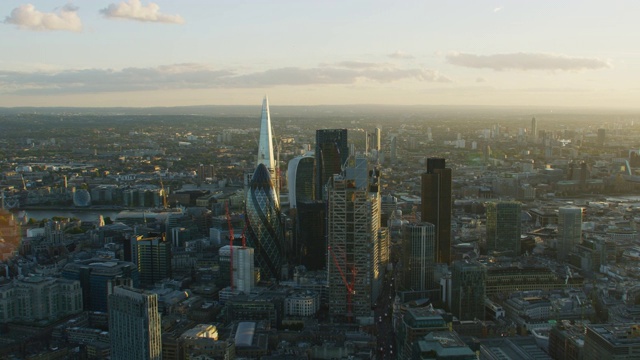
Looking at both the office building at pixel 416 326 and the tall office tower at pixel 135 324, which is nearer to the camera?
the tall office tower at pixel 135 324

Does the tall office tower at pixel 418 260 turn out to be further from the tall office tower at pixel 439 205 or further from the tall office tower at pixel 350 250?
the tall office tower at pixel 439 205

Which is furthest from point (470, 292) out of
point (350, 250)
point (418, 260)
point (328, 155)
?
point (328, 155)

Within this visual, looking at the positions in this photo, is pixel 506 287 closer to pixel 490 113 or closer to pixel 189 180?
pixel 189 180

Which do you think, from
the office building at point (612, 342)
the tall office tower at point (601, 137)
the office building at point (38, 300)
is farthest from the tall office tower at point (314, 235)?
the tall office tower at point (601, 137)

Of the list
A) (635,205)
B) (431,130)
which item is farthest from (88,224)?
(431,130)

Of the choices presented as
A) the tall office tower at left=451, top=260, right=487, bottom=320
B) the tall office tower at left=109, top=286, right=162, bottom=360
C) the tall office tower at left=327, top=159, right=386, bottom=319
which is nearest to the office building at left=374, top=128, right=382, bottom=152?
the tall office tower at left=327, top=159, right=386, bottom=319

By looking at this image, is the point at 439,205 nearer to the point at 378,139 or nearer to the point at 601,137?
the point at 378,139
